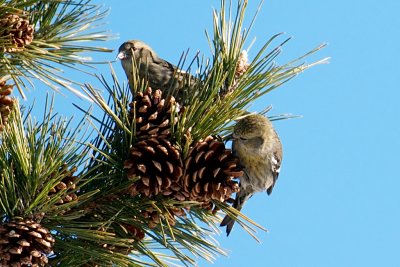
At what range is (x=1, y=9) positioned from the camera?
6.94 feet

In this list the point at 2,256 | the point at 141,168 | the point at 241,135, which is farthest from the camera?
the point at 241,135

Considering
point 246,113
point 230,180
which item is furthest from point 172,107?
point 246,113

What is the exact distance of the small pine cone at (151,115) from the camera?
2148 millimetres

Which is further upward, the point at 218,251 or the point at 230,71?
the point at 230,71

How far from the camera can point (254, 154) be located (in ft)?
9.19

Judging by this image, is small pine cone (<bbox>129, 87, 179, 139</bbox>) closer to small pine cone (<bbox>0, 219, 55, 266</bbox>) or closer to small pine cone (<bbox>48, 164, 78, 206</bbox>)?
small pine cone (<bbox>48, 164, 78, 206</bbox>)

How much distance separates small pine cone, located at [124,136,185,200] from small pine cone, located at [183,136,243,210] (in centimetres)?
5

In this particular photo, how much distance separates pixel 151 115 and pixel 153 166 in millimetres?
173

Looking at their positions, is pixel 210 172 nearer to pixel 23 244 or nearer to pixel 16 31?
pixel 23 244

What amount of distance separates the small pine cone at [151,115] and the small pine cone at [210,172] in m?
0.13

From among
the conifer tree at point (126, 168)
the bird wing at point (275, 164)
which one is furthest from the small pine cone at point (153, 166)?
the bird wing at point (275, 164)

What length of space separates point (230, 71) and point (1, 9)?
0.79 metres

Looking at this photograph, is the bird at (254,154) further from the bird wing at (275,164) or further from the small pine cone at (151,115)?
the small pine cone at (151,115)

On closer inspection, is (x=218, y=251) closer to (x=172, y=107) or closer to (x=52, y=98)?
(x=172, y=107)
